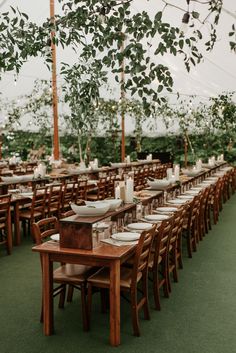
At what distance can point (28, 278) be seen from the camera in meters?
4.98

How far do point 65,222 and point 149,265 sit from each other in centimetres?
96

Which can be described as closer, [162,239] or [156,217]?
[162,239]

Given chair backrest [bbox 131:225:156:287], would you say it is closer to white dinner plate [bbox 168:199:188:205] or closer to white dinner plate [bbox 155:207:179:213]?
white dinner plate [bbox 155:207:179:213]

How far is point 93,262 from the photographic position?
3.40m

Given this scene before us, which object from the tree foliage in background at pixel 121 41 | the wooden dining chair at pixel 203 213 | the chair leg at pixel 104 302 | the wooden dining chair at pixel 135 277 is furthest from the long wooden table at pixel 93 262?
the wooden dining chair at pixel 203 213

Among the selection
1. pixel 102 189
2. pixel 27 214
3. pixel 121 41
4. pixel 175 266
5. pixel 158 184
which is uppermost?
pixel 121 41

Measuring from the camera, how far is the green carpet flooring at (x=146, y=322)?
3.36 metres

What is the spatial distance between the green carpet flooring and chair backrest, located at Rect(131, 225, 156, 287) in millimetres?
474

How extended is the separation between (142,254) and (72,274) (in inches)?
25.3

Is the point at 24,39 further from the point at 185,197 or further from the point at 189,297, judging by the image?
the point at 185,197

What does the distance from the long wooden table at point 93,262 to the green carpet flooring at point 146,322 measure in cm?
14

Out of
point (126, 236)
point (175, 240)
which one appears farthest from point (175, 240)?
point (126, 236)

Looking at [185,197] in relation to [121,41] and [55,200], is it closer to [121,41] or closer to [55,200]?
[55,200]

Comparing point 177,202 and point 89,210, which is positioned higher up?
point 89,210
